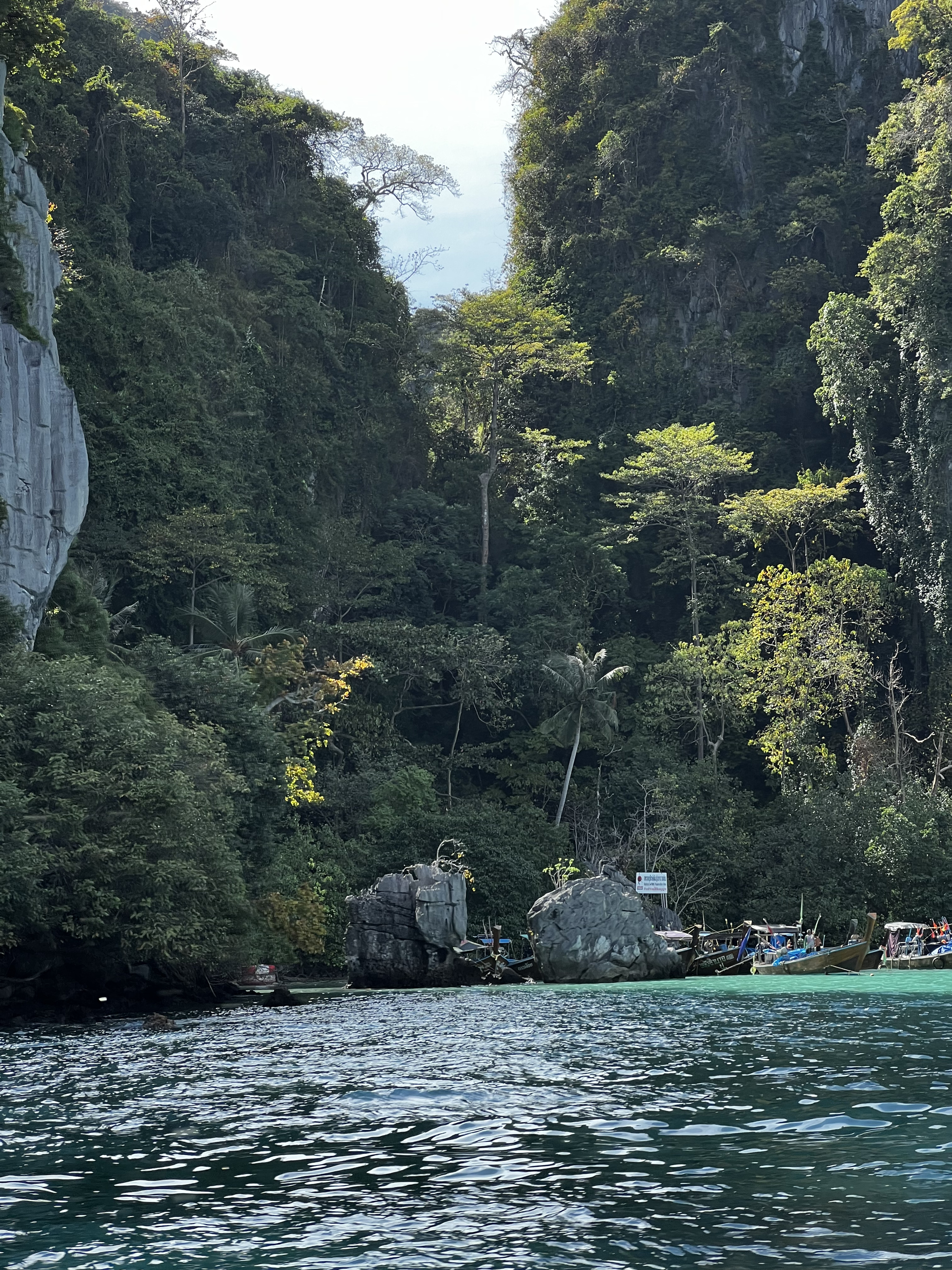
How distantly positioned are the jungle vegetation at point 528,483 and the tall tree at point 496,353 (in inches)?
6.3

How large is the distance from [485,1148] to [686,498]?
3483 centimetres

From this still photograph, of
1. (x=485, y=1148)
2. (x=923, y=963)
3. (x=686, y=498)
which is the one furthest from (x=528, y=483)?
(x=485, y=1148)

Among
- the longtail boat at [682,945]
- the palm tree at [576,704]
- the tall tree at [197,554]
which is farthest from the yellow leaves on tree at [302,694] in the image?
the longtail boat at [682,945]

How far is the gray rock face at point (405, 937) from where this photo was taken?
2888 cm

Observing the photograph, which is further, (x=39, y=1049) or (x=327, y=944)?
(x=327, y=944)

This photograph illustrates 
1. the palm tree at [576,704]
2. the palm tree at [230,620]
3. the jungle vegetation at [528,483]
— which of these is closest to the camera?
the jungle vegetation at [528,483]

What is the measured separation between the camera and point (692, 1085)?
41.0ft

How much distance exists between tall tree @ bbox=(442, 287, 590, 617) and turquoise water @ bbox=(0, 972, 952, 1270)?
102ft

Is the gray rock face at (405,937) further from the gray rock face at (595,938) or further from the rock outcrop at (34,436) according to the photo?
the rock outcrop at (34,436)

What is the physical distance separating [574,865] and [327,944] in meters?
7.44

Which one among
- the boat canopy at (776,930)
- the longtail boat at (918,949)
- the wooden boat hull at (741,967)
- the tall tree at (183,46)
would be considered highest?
the tall tree at (183,46)

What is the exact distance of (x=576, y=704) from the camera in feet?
127

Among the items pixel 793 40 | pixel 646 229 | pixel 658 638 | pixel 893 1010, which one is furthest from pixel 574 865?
pixel 793 40

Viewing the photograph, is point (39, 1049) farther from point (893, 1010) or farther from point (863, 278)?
point (863, 278)
